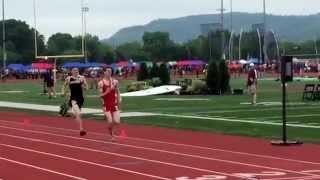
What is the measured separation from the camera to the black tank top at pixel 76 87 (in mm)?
20766

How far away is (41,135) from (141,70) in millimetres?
32915

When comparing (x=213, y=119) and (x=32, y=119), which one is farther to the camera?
(x=32, y=119)

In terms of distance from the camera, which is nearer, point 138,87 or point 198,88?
point 198,88

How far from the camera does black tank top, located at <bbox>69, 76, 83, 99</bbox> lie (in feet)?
68.1

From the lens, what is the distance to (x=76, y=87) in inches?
822

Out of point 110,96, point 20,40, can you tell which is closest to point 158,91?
point 110,96

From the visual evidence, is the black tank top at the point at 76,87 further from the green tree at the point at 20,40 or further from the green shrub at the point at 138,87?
the green tree at the point at 20,40

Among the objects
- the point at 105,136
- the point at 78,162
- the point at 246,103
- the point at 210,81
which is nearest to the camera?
the point at 78,162

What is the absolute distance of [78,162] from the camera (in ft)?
47.4

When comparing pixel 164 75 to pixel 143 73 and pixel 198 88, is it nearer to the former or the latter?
pixel 143 73

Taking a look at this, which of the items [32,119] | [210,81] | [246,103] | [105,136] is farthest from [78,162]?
[210,81]

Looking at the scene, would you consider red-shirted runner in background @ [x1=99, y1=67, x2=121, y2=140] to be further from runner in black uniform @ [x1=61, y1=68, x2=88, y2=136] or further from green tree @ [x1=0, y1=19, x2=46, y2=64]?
green tree @ [x1=0, y1=19, x2=46, y2=64]

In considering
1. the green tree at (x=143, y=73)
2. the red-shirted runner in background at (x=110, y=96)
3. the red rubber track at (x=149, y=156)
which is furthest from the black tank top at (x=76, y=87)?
the green tree at (x=143, y=73)

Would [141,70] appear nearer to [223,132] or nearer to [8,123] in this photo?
[8,123]
